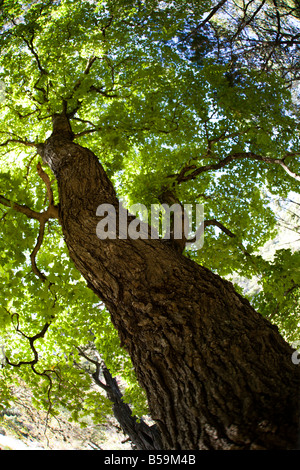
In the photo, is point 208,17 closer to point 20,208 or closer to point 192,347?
point 20,208

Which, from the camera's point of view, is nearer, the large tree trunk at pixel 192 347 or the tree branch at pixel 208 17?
the large tree trunk at pixel 192 347

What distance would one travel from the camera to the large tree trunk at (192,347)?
5.19 feet

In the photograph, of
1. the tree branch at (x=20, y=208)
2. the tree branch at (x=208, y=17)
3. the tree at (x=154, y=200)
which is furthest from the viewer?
the tree branch at (x=208, y=17)

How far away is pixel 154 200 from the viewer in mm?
6156

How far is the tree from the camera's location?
6.01 feet

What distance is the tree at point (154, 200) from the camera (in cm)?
183

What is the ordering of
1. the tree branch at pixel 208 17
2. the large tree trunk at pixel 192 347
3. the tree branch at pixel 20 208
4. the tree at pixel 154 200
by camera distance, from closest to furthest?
the large tree trunk at pixel 192 347 → the tree at pixel 154 200 → the tree branch at pixel 20 208 → the tree branch at pixel 208 17

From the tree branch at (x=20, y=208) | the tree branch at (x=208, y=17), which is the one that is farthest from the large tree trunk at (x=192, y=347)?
the tree branch at (x=208, y=17)

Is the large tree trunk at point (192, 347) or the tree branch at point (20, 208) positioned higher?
the tree branch at point (20, 208)

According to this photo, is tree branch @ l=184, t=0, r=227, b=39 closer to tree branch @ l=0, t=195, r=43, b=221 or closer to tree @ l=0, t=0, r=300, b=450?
tree @ l=0, t=0, r=300, b=450

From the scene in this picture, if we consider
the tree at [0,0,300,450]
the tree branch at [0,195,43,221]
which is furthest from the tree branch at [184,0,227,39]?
the tree branch at [0,195,43,221]

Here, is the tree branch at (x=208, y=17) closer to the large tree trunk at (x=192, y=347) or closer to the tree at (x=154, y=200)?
the tree at (x=154, y=200)

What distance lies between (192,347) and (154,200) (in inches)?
175

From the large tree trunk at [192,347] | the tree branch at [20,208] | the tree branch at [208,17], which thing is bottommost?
the large tree trunk at [192,347]
